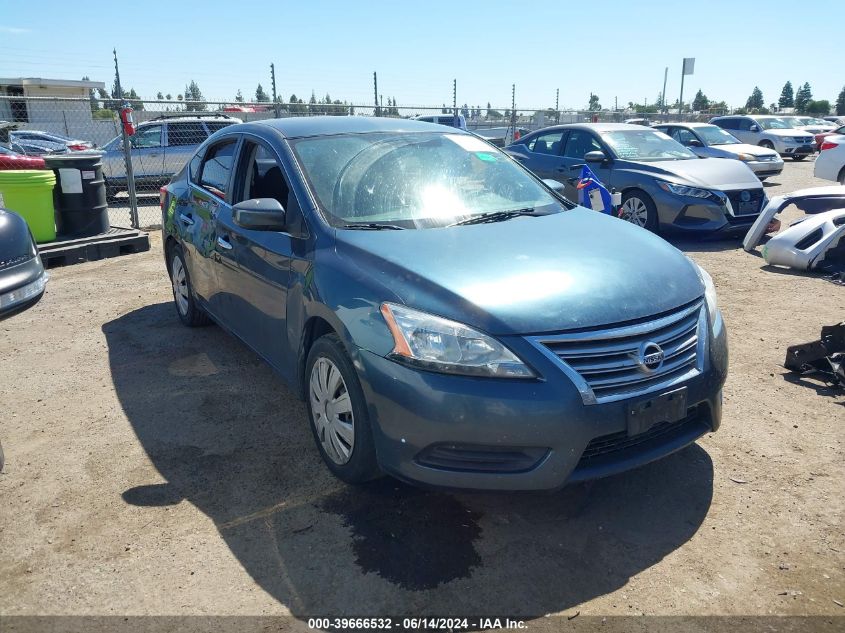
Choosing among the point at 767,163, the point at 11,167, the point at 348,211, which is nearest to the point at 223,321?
the point at 348,211

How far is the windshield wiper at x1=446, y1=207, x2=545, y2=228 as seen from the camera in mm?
3594

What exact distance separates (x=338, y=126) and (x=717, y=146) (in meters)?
13.7

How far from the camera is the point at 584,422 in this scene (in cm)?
261

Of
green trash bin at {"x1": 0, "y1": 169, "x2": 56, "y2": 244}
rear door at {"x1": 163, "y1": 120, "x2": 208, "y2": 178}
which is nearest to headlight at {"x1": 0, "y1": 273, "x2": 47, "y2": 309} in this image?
green trash bin at {"x1": 0, "y1": 169, "x2": 56, "y2": 244}

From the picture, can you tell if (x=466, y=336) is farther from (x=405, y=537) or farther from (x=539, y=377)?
(x=405, y=537)

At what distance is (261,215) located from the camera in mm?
3559

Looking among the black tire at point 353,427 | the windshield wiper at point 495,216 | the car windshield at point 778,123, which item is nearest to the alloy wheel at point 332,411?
the black tire at point 353,427

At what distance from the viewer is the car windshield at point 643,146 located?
31.7ft

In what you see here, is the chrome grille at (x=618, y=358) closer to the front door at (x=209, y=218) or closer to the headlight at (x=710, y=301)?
the headlight at (x=710, y=301)

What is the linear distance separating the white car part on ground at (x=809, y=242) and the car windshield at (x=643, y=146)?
255 centimetres

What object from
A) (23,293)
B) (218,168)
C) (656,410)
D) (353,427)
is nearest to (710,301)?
(656,410)

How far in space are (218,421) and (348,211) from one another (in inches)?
60.9

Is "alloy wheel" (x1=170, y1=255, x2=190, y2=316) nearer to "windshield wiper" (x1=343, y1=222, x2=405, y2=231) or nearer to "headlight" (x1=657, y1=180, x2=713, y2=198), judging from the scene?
"windshield wiper" (x1=343, y1=222, x2=405, y2=231)

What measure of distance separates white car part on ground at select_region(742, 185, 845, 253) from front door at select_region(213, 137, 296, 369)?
660 cm
